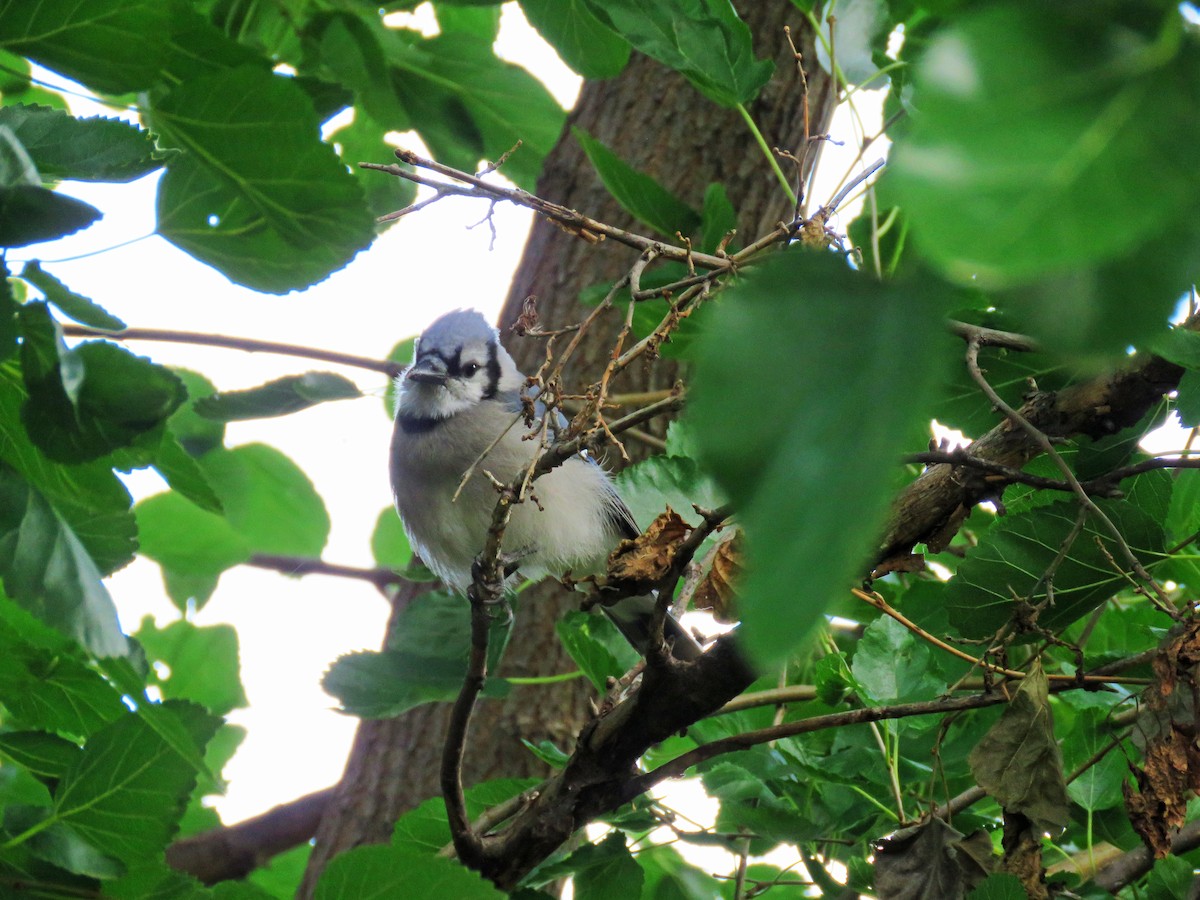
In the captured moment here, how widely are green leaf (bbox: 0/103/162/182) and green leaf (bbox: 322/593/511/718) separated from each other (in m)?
0.81

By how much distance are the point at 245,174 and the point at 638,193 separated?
0.62m

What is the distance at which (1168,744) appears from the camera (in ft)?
3.52

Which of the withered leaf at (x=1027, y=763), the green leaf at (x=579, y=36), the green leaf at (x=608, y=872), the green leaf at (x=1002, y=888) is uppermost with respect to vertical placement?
the green leaf at (x=579, y=36)

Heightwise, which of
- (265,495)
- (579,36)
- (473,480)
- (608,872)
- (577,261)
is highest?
(579,36)

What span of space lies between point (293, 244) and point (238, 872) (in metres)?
1.85

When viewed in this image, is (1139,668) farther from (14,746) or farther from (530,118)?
(530,118)

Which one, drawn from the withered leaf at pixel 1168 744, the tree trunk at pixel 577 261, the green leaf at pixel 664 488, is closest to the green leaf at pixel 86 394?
the green leaf at pixel 664 488

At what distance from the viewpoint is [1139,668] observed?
1.41 m

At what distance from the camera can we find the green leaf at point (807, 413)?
0.28 meters

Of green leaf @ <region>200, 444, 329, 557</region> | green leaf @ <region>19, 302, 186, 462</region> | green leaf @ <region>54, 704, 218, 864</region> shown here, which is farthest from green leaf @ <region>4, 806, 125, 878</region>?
green leaf @ <region>200, 444, 329, 557</region>

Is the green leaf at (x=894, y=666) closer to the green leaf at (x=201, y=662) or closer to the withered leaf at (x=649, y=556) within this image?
the withered leaf at (x=649, y=556)

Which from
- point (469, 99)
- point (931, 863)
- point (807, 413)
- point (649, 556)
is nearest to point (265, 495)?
point (469, 99)

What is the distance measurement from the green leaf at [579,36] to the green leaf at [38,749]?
127 cm

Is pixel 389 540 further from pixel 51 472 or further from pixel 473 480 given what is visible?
pixel 51 472
